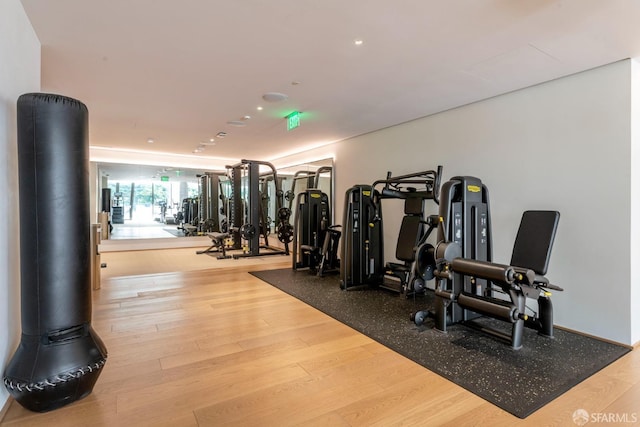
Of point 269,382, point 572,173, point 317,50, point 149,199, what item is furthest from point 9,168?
point 149,199

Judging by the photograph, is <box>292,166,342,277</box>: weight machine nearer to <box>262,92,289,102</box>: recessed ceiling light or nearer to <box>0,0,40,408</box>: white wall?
<box>262,92,289,102</box>: recessed ceiling light

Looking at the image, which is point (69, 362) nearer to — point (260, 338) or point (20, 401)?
point (20, 401)

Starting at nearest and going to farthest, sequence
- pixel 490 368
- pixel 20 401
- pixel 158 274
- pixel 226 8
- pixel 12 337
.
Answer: pixel 20 401
pixel 12 337
pixel 226 8
pixel 490 368
pixel 158 274

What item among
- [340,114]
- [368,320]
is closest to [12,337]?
[368,320]

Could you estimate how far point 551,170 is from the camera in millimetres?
3439

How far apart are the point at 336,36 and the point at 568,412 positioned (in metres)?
2.99

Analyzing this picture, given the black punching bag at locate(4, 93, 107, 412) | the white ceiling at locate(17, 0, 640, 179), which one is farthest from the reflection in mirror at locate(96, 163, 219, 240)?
the black punching bag at locate(4, 93, 107, 412)

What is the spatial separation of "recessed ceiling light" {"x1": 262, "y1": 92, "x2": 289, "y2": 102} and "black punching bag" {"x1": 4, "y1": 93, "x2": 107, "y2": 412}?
7.71 feet

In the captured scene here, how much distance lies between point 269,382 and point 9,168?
7.03 ft

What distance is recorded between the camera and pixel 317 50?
2879 millimetres

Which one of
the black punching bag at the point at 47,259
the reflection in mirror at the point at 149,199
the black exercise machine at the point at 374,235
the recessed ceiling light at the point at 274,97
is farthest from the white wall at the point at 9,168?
the reflection in mirror at the point at 149,199

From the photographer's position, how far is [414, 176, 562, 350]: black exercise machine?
2836mm

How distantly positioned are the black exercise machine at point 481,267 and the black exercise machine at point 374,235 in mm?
1001

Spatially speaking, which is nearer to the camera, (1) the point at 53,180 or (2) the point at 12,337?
(1) the point at 53,180
